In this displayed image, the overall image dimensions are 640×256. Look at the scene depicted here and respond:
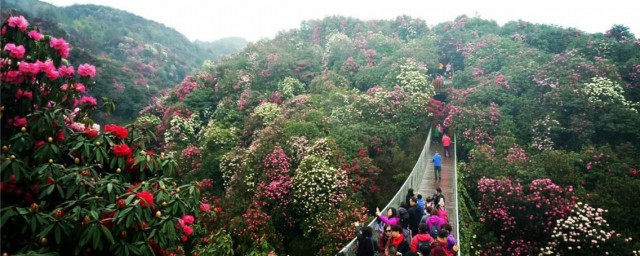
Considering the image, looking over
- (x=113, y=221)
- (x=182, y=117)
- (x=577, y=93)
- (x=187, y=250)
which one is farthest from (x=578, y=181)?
(x=182, y=117)

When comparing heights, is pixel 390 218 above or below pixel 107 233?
below

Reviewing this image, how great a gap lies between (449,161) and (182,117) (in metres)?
16.1

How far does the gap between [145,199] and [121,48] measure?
59120 mm

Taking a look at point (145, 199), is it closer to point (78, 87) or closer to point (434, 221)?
point (78, 87)

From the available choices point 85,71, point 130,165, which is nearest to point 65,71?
point 85,71

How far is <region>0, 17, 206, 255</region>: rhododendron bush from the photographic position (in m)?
4.33

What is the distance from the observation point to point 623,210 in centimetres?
1152

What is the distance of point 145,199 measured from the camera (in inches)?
186

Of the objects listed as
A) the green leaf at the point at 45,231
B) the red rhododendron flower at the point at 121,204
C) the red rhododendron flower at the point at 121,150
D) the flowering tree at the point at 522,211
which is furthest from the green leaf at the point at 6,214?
the flowering tree at the point at 522,211

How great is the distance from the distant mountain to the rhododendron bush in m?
31.4

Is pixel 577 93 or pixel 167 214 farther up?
pixel 577 93

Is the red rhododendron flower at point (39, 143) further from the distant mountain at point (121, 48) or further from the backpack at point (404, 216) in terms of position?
the distant mountain at point (121, 48)

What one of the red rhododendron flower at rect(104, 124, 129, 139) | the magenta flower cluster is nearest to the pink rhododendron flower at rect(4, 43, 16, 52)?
the red rhododendron flower at rect(104, 124, 129, 139)

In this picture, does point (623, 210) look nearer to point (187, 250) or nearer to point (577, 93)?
point (577, 93)
